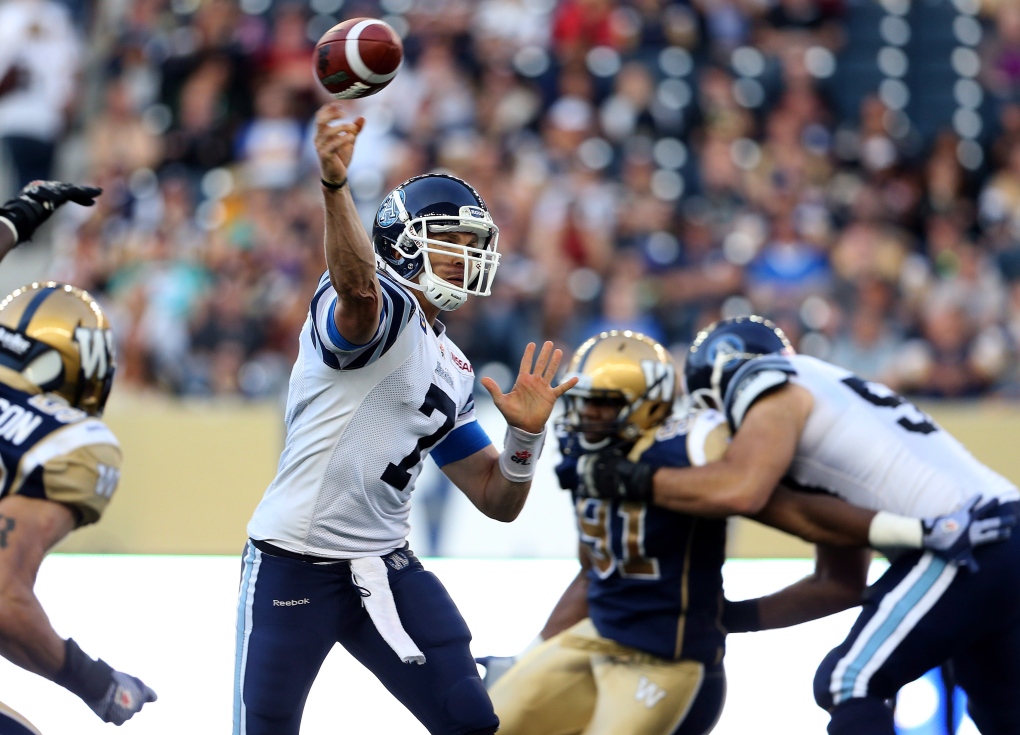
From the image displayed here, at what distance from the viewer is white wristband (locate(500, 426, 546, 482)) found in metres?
3.73

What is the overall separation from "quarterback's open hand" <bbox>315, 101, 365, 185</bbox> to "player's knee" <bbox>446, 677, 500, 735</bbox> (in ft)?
4.36

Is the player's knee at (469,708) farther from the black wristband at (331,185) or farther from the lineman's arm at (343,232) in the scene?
the black wristband at (331,185)

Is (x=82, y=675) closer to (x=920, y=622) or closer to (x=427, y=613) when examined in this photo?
(x=427, y=613)

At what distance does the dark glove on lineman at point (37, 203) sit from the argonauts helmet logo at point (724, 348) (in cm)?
198

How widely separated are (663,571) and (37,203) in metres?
2.24

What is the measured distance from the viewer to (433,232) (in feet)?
12.1

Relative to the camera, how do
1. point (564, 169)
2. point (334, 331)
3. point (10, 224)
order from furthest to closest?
point (564, 169), point (10, 224), point (334, 331)

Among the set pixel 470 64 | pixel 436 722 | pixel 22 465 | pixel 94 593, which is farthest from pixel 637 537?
pixel 470 64

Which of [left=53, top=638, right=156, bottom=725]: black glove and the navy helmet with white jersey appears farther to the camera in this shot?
the navy helmet with white jersey

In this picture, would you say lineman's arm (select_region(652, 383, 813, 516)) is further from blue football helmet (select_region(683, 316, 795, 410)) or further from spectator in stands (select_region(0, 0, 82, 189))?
spectator in stands (select_region(0, 0, 82, 189))

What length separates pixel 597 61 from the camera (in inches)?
417

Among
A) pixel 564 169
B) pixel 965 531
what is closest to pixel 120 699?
pixel 965 531

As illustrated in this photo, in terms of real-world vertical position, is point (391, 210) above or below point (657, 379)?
above

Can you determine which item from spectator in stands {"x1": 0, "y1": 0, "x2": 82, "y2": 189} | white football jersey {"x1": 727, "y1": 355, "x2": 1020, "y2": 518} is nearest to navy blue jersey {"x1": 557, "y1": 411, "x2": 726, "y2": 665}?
white football jersey {"x1": 727, "y1": 355, "x2": 1020, "y2": 518}
